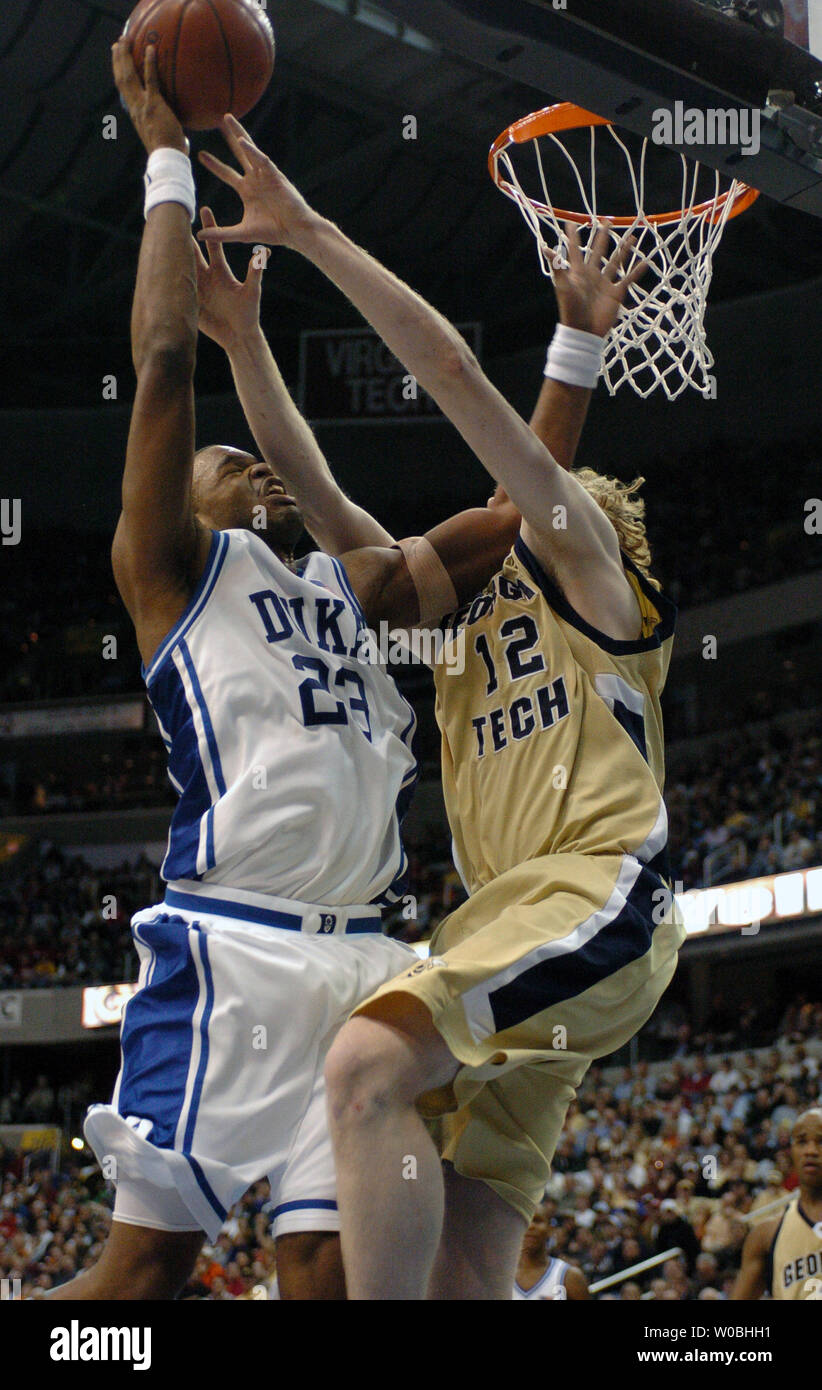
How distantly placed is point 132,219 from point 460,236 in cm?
427

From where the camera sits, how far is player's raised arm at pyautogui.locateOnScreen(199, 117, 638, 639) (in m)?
3.35

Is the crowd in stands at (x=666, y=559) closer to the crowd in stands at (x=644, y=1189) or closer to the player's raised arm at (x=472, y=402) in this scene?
the crowd in stands at (x=644, y=1189)

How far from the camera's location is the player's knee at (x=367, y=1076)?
8.81 ft

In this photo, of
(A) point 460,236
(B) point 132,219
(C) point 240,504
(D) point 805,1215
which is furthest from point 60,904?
(C) point 240,504

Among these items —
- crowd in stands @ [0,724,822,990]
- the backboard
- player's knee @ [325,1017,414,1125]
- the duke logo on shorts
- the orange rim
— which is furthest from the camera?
crowd in stands @ [0,724,822,990]

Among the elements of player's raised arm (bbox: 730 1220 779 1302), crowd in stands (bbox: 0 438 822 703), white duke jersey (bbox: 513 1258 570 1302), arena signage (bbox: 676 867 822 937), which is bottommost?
white duke jersey (bbox: 513 1258 570 1302)

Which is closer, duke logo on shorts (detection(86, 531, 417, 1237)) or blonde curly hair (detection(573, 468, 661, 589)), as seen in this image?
duke logo on shorts (detection(86, 531, 417, 1237))

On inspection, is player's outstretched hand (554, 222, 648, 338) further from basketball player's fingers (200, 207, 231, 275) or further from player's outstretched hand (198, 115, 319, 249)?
basketball player's fingers (200, 207, 231, 275)

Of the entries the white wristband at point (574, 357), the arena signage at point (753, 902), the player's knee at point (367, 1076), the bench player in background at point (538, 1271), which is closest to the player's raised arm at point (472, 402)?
the white wristband at point (574, 357)

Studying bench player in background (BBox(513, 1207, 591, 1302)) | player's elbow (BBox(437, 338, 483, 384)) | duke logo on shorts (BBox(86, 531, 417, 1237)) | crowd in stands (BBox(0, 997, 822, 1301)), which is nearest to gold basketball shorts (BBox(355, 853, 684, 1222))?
duke logo on shorts (BBox(86, 531, 417, 1237))

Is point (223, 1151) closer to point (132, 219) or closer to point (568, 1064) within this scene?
point (568, 1064)

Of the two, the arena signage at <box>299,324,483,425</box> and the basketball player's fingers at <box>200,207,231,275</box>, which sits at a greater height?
the arena signage at <box>299,324,483,425</box>

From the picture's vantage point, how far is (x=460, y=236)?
62.7 ft

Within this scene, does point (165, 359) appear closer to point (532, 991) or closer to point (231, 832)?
point (231, 832)
